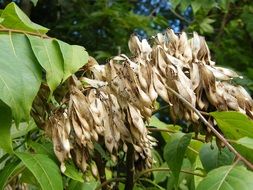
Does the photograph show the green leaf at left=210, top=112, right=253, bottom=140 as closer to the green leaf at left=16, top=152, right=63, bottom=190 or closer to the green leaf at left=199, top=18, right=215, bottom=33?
the green leaf at left=16, top=152, right=63, bottom=190

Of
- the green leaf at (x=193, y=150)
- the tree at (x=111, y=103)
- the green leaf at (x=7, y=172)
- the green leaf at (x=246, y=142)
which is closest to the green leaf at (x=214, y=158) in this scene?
the tree at (x=111, y=103)

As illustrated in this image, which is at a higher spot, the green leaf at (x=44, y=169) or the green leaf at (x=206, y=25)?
the green leaf at (x=44, y=169)

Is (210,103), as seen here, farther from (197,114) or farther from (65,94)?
(65,94)

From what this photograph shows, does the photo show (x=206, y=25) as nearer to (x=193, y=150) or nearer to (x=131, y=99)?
(x=193, y=150)

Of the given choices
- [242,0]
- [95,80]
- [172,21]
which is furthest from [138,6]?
[95,80]

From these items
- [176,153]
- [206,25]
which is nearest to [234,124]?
[176,153]

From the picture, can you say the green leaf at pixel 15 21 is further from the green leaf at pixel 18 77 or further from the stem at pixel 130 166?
the stem at pixel 130 166

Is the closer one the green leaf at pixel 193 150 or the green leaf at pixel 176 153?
the green leaf at pixel 176 153
